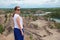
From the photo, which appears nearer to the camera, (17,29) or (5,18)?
(17,29)

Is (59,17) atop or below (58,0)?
below

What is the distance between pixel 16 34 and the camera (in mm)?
4598

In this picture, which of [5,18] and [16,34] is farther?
[5,18]

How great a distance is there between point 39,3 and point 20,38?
7.77ft

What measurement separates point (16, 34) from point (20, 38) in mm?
126

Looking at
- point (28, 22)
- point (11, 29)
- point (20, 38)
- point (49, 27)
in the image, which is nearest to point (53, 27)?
point (49, 27)

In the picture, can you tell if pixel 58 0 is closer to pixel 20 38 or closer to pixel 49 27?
pixel 49 27

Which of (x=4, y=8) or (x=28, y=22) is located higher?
(x=4, y=8)

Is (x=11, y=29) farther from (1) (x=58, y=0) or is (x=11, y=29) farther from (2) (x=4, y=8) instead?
(1) (x=58, y=0)

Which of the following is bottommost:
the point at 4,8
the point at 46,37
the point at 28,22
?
the point at 46,37

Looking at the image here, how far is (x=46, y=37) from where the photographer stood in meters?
6.56

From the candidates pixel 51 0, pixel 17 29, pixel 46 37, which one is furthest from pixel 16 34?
pixel 51 0

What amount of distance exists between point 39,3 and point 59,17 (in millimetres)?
799

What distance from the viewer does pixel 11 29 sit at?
265 inches
